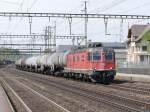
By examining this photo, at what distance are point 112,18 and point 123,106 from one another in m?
34.9

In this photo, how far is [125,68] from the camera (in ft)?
196

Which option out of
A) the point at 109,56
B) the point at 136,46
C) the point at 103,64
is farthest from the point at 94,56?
the point at 136,46

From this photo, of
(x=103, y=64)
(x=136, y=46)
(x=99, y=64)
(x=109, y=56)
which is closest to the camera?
(x=103, y=64)

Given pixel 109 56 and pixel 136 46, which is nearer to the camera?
pixel 109 56

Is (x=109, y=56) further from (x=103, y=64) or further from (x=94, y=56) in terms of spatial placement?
(x=94, y=56)

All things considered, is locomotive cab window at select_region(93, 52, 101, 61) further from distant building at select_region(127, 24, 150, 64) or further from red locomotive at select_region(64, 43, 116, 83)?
distant building at select_region(127, 24, 150, 64)

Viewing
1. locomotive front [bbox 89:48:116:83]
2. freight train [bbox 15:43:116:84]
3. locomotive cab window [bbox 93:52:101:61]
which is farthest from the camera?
locomotive cab window [bbox 93:52:101:61]

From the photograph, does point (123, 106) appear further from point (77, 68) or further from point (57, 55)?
point (57, 55)

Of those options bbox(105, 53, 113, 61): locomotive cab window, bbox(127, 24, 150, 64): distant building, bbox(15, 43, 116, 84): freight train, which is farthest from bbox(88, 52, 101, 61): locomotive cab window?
bbox(127, 24, 150, 64): distant building

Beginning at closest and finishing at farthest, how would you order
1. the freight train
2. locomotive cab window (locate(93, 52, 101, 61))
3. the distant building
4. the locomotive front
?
the locomotive front, the freight train, locomotive cab window (locate(93, 52, 101, 61)), the distant building

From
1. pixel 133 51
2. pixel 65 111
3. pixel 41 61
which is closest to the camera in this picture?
pixel 65 111

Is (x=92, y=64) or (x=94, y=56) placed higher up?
(x=94, y=56)

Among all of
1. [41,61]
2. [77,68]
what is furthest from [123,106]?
[41,61]

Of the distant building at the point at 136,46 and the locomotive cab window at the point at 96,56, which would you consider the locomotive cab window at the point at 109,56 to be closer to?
the locomotive cab window at the point at 96,56
